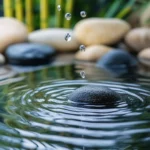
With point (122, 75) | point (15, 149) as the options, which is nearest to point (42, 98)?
point (15, 149)

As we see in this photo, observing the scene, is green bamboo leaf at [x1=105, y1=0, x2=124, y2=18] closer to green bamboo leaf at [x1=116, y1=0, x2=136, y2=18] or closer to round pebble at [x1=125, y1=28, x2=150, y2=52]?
green bamboo leaf at [x1=116, y1=0, x2=136, y2=18]

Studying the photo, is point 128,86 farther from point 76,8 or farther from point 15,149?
point 76,8

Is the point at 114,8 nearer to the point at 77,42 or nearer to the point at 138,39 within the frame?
the point at 77,42

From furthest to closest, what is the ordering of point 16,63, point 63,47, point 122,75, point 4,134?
point 63,47 → point 16,63 → point 122,75 → point 4,134

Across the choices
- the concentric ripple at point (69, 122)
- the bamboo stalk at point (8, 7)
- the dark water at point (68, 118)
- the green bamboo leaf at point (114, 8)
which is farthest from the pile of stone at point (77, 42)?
the concentric ripple at point (69, 122)

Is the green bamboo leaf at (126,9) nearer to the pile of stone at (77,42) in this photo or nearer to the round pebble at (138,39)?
the pile of stone at (77,42)

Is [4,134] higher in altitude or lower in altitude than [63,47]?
higher
